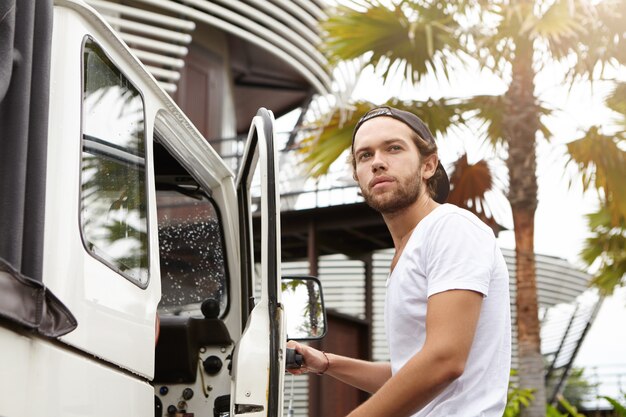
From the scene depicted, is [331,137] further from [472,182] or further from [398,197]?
[398,197]

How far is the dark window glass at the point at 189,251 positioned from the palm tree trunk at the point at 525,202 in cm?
502

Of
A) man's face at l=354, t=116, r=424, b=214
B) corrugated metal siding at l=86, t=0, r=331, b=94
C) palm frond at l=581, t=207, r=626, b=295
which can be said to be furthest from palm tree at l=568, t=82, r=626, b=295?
man's face at l=354, t=116, r=424, b=214

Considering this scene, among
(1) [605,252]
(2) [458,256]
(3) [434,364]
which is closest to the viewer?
(3) [434,364]

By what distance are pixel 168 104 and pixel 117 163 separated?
1.90 feet

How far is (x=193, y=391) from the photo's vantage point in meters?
3.39

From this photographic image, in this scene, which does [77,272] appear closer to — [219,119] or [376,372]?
[376,372]

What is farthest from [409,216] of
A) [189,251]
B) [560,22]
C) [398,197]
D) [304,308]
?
[560,22]

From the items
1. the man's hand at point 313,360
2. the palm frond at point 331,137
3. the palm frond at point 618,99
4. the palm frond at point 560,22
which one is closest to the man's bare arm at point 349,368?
the man's hand at point 313,360

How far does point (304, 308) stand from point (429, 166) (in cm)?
111

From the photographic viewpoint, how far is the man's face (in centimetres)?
238

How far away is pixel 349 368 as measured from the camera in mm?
3000

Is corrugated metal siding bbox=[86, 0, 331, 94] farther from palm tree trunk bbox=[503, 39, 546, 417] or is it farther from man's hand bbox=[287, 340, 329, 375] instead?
man's hand bbox=[287, 340, 329, 375]

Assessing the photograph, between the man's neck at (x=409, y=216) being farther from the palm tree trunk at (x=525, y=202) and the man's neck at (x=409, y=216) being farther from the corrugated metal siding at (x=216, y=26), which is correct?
the corrugated metal siding at (x=216, y=26)

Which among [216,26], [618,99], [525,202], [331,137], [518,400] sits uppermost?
[216,26]
